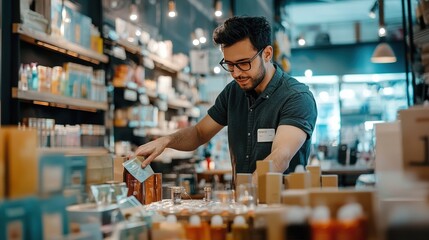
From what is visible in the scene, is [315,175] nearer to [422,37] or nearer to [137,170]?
[137,170]

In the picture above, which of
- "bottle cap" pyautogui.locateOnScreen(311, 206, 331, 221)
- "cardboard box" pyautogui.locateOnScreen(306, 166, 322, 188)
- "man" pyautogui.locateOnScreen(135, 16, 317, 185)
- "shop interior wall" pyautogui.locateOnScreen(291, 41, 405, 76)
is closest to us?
"bottle cap" pyautogui.locateOnScreen(311, 206, 331, 221)

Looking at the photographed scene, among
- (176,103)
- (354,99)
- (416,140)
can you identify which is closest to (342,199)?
(416,140)

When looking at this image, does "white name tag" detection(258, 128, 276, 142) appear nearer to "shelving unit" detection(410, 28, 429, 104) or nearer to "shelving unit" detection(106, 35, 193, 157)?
"shelving unit" detection(410, 28, 429, 104)

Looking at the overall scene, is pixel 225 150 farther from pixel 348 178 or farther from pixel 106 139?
pixel 106 139

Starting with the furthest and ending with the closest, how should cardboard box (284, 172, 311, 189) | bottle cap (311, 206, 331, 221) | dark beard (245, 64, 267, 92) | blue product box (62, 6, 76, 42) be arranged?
blue product box (62, 6, 76, 42) → dark beard (245, 64, 267, 92) → cardboard box (284, 172, 311, 189) → bottle cap (311, 206, 331, 221)

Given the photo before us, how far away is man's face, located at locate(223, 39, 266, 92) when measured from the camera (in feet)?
9.41

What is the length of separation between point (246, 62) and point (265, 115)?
325mm

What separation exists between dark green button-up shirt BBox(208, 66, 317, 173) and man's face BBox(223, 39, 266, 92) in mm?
110

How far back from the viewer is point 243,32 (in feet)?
9.42

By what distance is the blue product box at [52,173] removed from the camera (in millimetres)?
1425

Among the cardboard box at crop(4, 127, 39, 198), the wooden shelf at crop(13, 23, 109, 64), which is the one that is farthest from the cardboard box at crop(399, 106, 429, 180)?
the wooden shelf at crop(13, 23, 109, 64)

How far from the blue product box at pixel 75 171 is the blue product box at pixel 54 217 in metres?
0.10

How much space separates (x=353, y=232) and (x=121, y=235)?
59 centimetres

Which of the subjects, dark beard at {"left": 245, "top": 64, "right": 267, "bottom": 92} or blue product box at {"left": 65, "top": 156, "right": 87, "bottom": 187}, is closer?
blue product box at {"left": 65, "top": 156, "right": 87, "bottom": 187}
